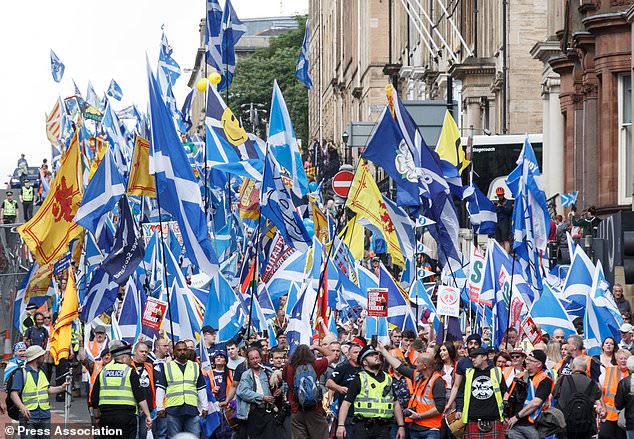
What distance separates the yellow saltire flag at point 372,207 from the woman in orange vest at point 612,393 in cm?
697

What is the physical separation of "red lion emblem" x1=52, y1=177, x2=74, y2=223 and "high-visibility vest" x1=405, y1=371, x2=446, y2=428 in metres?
8.36

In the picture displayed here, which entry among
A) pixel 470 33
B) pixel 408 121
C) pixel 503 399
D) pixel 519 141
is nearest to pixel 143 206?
pixel 408 121

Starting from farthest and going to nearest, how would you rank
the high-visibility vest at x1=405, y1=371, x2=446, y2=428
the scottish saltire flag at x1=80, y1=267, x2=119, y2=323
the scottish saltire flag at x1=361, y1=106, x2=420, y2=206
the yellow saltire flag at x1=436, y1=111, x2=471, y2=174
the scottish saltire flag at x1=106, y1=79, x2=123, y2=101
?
the scottish saltire flag at x1=106, y1=79, x2=123, y2=101
the yellow saltire flag at x1=436, y1=111, x2=471, y2=174
the scottish saltire flag at x1=80, y1=267, x2=119, y2=323
the scottish saltire flag at x1=361, y1=106, x2=420, y2=206
the high-visibility vest at x1=405, y1=371, x2=446, y2=428

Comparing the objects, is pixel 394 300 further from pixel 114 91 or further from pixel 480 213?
pixel 114 91

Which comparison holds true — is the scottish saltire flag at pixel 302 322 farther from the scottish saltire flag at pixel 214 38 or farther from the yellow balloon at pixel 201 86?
the scottish saltire flag at pixel 214 38

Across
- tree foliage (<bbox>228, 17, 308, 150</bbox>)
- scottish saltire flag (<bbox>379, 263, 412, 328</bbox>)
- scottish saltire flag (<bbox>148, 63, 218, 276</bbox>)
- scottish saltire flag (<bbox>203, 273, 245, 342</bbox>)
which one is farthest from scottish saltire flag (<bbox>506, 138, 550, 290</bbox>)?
tree foliage (<bbox>228, 17, 308, 150</bbox>)

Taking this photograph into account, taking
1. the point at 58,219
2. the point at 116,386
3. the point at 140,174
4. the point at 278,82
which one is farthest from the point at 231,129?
the point at 278,82

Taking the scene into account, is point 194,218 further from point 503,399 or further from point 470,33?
point 470,33

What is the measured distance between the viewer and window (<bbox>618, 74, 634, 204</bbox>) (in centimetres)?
2839

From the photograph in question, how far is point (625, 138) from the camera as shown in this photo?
28406 mm

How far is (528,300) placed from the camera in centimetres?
2256

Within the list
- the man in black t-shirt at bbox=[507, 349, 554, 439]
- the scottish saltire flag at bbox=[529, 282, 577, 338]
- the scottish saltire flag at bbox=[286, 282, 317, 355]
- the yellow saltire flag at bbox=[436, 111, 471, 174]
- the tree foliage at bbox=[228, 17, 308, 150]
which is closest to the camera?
the man in black t-shirt at bbox=[507, 349, 554, 439]

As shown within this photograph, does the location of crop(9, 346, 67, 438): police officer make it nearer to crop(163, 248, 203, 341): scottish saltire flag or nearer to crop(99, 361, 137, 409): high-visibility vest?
crop(99, 361, 137, 409): high-visibility vest

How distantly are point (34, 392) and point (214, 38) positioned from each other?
12.7 m
